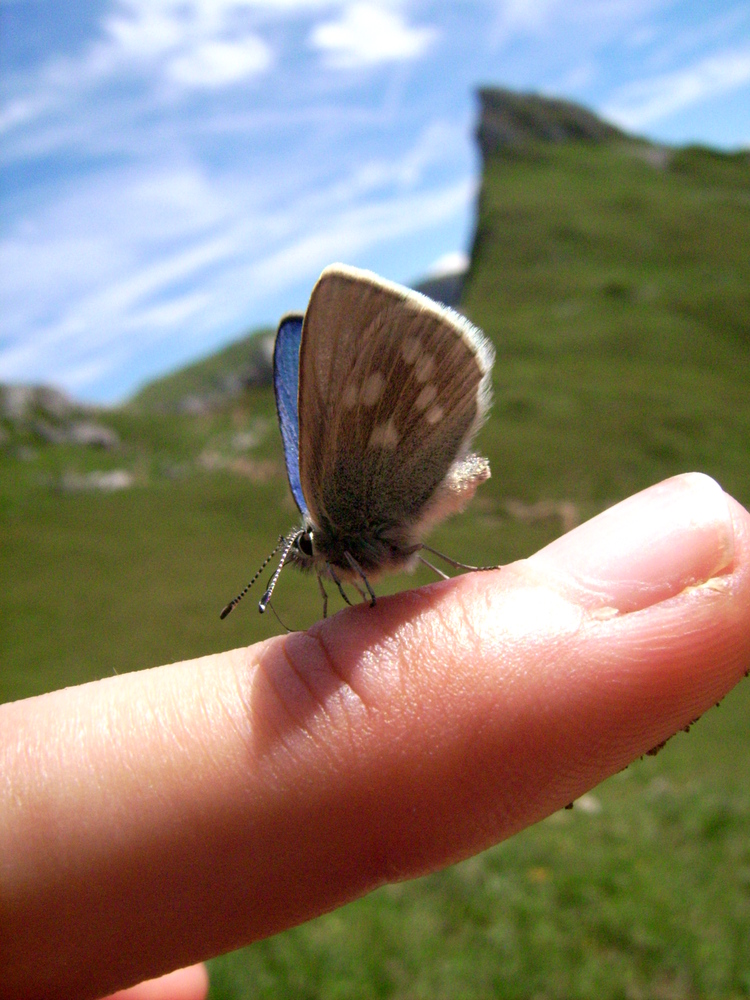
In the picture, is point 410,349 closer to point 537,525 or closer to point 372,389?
point 372,389

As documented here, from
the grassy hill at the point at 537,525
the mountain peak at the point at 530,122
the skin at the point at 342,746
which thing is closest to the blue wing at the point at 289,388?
the skin at the point at 342,746

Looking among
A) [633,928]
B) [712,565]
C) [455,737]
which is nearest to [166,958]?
[455,737]

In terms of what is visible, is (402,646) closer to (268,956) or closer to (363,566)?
(363,566)

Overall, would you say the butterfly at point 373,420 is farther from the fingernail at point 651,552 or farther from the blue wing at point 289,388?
the fingernail at point 651,552

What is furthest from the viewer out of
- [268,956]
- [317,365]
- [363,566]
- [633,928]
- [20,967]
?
[633,928]

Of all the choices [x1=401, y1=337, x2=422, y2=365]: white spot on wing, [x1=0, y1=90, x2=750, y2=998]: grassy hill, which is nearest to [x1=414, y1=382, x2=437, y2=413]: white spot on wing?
[x1=401, y1=337, x2=422, y2=365]: white spot on wing

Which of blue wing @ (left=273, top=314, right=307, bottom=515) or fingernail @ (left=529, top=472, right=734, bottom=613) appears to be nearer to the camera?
fingernail @ (left=529, top=472, right=734, bottom=613)

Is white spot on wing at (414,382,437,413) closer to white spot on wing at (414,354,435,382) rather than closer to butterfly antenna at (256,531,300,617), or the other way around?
white spot on wing at (414,354,435,382)

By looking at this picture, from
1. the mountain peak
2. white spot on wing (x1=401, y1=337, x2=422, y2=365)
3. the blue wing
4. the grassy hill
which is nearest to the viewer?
white spot on wing (x1=401, y1=337, x2=422, y2=365)
